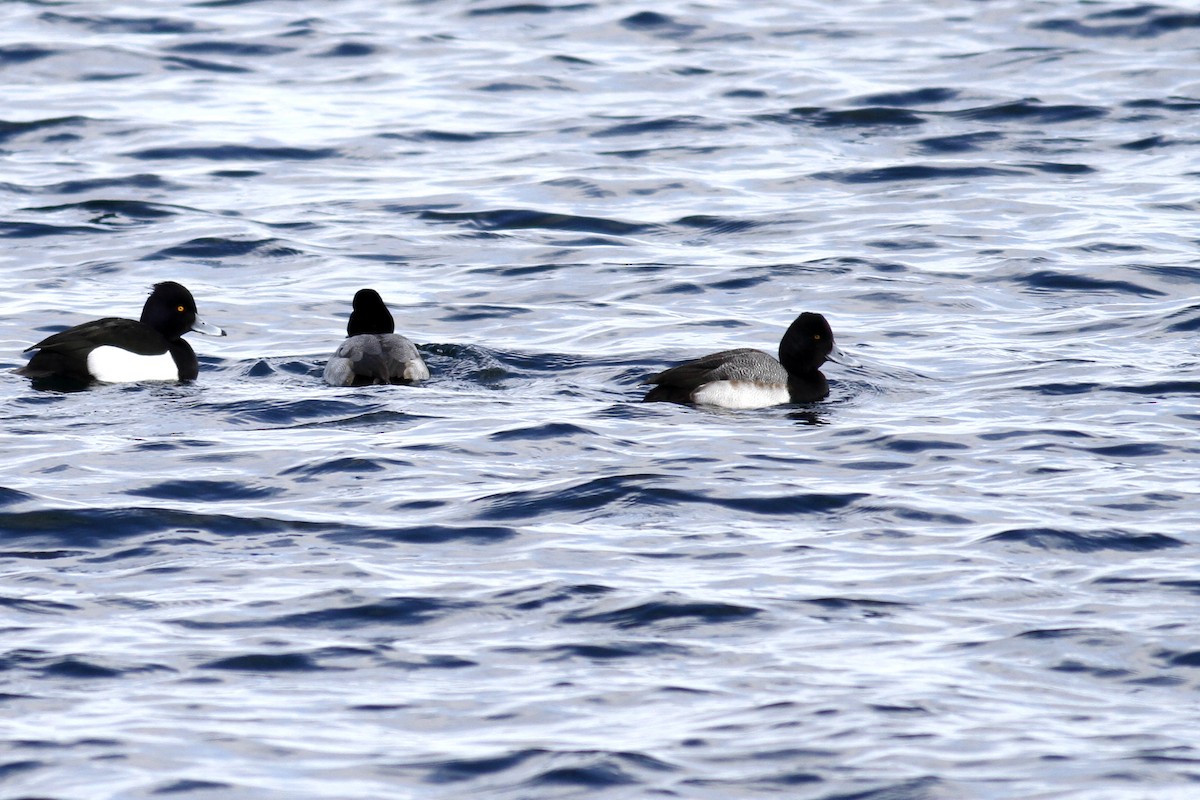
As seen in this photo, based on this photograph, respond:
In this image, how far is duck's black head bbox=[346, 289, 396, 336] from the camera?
1348 centimetres

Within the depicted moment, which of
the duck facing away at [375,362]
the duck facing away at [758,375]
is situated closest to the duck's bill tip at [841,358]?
the duck facing away at [758,375]

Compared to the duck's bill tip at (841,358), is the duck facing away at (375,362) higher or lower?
higher

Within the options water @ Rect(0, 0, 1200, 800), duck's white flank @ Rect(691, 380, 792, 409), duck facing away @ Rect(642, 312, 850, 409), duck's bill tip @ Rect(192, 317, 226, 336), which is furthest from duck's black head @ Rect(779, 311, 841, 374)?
duck's bill tip @ Rect(192, 317, 226, 336)

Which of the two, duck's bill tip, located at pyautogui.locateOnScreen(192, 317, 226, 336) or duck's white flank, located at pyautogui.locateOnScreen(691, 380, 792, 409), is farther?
duck's bill tip, located at pyautogui.locateOnScreen(192, 317, 226, 336)

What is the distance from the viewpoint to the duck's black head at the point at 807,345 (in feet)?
42.5

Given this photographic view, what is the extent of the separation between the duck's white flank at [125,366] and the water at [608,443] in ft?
1.08

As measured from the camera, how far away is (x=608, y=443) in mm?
11266

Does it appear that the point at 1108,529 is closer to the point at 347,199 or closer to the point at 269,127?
the point at 347,199

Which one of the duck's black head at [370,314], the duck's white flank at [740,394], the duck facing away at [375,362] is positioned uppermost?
the duck's black head at [370,314]

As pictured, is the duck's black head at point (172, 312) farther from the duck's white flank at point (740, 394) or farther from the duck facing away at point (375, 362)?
the duck's white flank at point (740, 394)

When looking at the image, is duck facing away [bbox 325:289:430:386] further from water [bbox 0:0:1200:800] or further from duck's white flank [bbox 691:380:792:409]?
duck's white flank [bbox 691:380:792:409]

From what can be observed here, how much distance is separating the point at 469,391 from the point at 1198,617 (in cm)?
583

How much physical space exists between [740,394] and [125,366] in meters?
4.16

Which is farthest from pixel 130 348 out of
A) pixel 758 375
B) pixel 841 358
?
pixel 841 358
